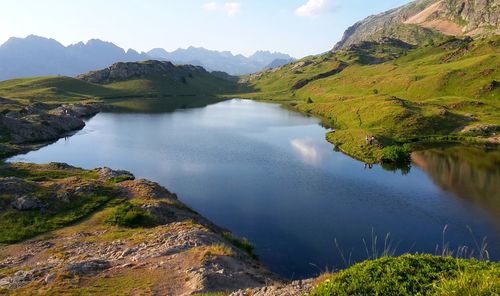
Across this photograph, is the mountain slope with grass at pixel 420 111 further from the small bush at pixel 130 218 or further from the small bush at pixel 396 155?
the small bush at pixel 130 218

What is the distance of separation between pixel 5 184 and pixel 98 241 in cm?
2117

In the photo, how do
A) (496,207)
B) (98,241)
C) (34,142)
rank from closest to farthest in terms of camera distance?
(98,241) < (496,207) < (34,142)

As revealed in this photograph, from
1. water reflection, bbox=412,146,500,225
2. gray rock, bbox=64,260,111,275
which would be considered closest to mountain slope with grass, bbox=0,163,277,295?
gray rock, bbox=64,260,111,275

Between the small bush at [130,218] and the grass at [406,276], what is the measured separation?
32.6 meters

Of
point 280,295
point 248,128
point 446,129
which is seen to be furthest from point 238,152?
point 280,295

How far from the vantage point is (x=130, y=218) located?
45.2 meters

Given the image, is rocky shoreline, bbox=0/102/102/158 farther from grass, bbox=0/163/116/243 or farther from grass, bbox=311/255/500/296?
grass, bbox=311/255/500/296

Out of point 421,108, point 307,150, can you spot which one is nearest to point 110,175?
point 307,150

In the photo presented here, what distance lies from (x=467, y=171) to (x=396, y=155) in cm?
1440

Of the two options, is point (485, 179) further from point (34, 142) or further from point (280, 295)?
point (34, 142)

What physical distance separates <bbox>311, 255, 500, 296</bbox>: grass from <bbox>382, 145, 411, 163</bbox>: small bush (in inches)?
3000

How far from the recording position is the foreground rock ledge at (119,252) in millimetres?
27625

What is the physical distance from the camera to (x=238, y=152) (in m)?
102

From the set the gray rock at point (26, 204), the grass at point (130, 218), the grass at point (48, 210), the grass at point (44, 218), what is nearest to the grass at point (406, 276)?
the grass at point (130, 218)
